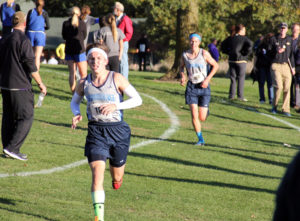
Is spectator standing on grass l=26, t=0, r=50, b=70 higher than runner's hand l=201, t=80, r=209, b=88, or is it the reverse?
spectator standing on grass l=26, t=0, r=50, b=70

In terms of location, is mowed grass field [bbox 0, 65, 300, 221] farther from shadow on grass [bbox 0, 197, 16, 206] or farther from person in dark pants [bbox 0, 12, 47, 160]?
person in dark pants [bbox 0, 12, 47, 160]

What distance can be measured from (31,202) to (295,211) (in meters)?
5.09

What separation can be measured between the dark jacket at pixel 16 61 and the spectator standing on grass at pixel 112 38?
3987 mm

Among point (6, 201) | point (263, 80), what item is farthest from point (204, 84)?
point (263, 80)

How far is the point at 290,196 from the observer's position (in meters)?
1.50

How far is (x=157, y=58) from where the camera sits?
49.5 metres

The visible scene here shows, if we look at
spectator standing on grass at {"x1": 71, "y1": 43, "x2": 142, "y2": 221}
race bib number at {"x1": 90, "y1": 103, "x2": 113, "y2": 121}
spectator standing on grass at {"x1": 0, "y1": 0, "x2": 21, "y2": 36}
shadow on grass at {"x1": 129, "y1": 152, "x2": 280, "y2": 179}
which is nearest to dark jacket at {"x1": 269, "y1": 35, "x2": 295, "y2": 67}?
spectator standing on grass at {"x1": 0, "y1": 0, "x2": 21, "y2": 36}

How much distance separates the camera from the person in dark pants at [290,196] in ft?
A: 4.89

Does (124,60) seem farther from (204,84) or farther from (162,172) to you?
(162,172)

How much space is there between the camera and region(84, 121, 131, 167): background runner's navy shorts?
5805 mm

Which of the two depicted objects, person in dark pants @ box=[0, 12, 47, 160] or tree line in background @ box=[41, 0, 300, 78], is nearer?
person in dark pants @ box=[0, 12, 47, 160]

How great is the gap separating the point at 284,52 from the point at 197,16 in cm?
1008

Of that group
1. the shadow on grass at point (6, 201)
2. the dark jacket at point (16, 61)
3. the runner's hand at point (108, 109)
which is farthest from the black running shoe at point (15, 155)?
the runner's hand at point (108, 109)

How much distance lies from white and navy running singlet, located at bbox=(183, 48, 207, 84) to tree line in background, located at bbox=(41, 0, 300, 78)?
11.6 meters
